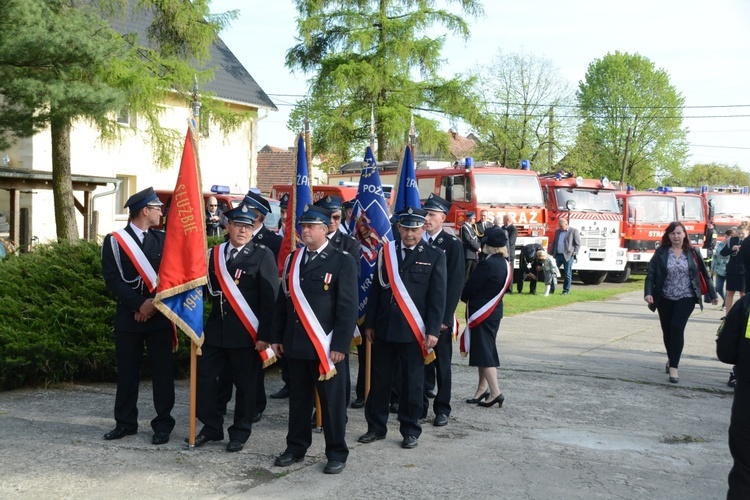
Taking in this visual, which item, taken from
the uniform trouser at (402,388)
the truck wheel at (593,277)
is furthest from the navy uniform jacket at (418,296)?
the truck wheel at (593,277)

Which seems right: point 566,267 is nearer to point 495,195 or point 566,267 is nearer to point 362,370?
point 495,195

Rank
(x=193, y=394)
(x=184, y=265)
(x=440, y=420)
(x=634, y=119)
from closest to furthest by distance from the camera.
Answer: (x=193, y=394)
(x=184, y=265)
(x=440, y=420)
(x=634, y=119)

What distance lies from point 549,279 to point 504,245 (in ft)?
39.6

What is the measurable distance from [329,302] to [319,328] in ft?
0.68

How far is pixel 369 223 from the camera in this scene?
909cm

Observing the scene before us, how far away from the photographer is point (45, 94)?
46.6ft

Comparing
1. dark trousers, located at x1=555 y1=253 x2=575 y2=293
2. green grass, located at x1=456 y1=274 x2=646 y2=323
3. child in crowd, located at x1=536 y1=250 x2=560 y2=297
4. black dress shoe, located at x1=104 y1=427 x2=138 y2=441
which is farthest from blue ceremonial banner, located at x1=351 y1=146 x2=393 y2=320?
dark trousers, located at x1=555 y1=253 x2=575 y2=293

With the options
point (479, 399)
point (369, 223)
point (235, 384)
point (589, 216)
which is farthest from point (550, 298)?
point (235, 384)

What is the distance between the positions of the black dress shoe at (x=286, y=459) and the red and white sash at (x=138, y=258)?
176cm

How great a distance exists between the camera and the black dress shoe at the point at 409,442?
6.97 metres

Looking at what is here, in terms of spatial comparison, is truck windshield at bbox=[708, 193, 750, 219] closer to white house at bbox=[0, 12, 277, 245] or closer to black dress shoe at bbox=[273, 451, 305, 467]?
white house at bbox=[0, 12, 277, 245]

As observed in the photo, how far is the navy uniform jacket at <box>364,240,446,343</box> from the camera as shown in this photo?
712 centimetres

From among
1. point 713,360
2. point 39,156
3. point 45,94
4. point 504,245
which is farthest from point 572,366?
point 39,156

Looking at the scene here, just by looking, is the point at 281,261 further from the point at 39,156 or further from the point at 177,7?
the point at 39,156
